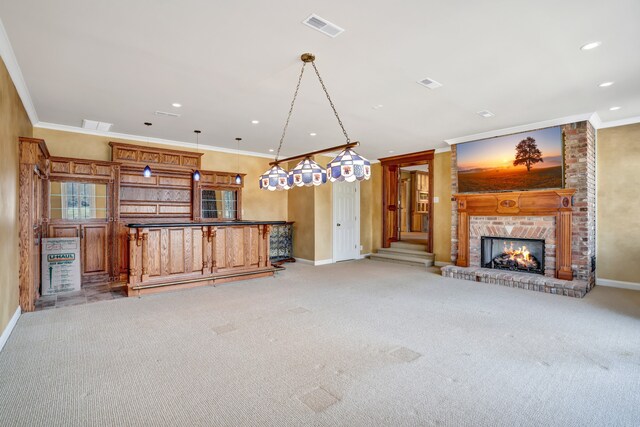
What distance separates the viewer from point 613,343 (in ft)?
10.7

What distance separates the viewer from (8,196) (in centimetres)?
355

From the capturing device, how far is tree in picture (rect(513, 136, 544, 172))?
19.3 ft

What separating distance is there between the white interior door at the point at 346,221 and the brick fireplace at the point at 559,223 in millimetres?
3042

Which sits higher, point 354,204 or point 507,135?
point 507,135

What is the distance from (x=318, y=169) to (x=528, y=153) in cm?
411

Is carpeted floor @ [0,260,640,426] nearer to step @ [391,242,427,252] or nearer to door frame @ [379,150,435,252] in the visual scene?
step @ [391,242,427,252]

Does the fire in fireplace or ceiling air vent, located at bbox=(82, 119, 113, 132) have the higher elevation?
ceiling air vent, located at bbox=(82, 119, 113, 132)

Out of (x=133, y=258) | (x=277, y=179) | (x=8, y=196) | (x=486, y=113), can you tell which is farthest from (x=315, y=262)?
(x=8, y=196)

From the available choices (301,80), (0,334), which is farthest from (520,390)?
(0,334)

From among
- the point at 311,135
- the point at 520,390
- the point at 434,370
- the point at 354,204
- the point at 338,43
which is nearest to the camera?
the point at 520,390

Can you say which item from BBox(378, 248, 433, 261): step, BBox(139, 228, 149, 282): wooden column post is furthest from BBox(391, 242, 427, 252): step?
BBox(139, 228, 149, 282): wooden column post

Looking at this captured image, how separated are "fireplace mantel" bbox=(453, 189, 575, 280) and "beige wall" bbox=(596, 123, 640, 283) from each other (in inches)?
35.6

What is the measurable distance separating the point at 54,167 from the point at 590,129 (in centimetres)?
945

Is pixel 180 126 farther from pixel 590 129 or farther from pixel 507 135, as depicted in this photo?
pixel 590 129
